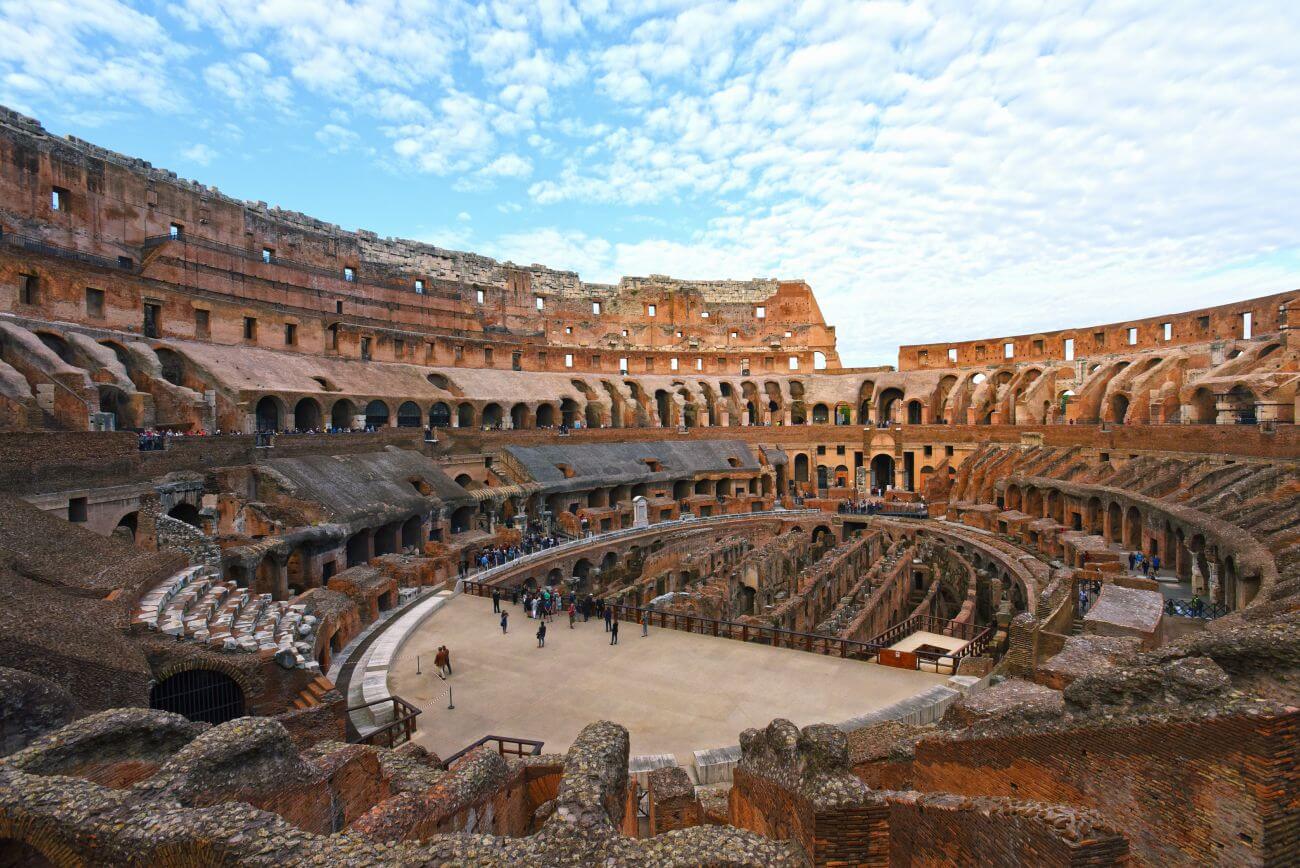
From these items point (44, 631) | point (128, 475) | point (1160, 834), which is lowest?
point (1160, 834)

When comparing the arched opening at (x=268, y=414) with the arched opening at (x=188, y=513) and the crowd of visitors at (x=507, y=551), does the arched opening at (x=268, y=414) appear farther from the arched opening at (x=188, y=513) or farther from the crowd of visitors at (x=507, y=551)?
the crowd of visitors at (x=507, y=551)

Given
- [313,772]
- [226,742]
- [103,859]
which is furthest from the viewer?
[313,772]

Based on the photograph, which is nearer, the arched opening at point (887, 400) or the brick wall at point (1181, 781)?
the brick wall at point (1181, 781)

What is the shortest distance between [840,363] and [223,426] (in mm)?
44693

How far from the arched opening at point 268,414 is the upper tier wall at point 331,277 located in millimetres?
4167

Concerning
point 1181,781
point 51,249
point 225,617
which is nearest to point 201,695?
point 225,617

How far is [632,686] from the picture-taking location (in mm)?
12430

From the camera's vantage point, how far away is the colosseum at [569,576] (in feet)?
16.9

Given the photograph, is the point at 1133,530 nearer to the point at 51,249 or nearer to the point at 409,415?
the point at 409,415

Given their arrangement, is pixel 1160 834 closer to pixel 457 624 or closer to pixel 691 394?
pixel 457 624

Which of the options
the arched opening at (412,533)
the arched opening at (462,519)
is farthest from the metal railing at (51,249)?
the arched opening at (462,519)

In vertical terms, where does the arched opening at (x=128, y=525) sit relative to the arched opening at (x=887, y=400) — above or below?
below

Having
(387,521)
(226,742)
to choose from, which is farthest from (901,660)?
(387,521)

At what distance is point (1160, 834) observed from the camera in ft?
16.2
